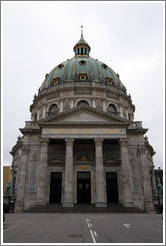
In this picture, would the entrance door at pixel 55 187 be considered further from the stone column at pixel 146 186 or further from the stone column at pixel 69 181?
the stone column at pixel 146 186

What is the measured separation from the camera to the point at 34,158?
33.8 meters

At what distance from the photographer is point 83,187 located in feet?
106

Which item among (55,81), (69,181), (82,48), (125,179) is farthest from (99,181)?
(82,48)

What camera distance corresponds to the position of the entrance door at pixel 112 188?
32.1 meters

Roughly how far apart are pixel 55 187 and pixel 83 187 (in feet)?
14.6

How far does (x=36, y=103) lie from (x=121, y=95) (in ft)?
64.7

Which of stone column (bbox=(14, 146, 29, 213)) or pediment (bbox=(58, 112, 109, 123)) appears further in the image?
pediment (bbox=(58, 112, 109, 123))

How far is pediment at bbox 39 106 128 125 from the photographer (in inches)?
1226

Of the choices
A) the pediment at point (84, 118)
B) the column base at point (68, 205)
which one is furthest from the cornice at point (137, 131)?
the column base at point (68, 205)

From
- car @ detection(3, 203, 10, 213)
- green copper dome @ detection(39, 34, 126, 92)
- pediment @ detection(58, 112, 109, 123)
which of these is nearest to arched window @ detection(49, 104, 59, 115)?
green copper dome @ detection(39, 34, 126, 92)

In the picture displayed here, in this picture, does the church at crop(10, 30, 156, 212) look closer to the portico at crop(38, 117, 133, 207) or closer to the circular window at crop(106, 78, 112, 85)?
the portico at crop(38, 117, 133, 207)

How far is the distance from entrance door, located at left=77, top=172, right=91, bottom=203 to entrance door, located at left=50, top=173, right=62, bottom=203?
3.04 meters

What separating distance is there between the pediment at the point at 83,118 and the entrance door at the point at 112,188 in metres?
8.92

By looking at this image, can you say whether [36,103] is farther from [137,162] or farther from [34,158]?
[137,162]
